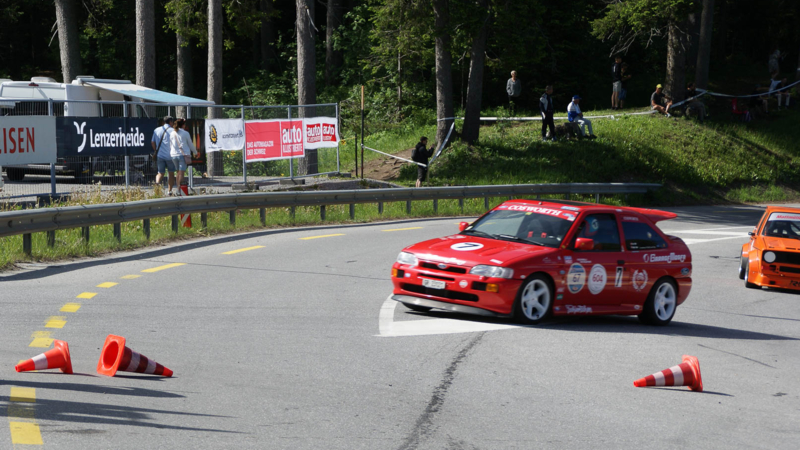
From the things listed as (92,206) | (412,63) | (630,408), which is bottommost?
(630,408)

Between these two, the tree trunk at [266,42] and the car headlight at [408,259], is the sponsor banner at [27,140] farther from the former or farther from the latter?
the tree trunk at [266,42]

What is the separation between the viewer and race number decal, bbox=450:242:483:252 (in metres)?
9.88

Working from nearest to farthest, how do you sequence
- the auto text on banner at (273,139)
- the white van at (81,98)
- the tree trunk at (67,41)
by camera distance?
the white van at (81,98) → the auto text on banner at (273,139) → the tree trunk at (67,41)

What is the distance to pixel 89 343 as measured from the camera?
796 centimetres

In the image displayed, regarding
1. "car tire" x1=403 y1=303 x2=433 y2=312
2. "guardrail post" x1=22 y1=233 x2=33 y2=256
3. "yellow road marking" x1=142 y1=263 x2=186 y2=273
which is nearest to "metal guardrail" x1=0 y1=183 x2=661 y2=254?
"guardrail post" x1=22 y1=233 x2=33 y2=256

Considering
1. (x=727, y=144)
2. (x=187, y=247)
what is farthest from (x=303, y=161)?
(x=727, y=144)

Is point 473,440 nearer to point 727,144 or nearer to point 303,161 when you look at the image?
point 303,161

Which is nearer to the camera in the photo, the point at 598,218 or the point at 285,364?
the point at 285,364

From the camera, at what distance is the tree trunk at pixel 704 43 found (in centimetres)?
3516

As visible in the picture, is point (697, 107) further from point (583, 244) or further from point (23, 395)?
point (23, 395)

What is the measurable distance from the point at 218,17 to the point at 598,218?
821 inches

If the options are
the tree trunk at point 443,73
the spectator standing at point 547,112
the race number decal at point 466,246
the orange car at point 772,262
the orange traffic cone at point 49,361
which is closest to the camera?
the orange traffic cone at point 49,361

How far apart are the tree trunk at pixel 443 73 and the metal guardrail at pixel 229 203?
6120 mm

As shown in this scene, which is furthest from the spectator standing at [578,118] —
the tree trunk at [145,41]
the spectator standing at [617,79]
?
the tree trunk at [145,41]
